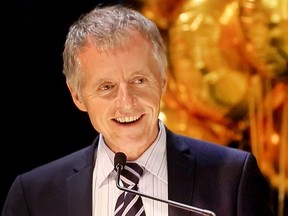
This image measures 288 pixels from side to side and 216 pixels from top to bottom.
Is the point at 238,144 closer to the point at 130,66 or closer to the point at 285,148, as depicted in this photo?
the point at 285,148

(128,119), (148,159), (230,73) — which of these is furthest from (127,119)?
(230,73)

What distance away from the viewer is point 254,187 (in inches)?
65.9

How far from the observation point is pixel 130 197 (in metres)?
1.68

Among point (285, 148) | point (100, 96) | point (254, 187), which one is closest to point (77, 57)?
point (100, 96)

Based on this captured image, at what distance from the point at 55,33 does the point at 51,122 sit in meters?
0.28

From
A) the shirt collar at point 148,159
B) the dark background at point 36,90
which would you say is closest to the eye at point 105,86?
the shirt collar at point 148,159

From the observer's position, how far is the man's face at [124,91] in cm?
164

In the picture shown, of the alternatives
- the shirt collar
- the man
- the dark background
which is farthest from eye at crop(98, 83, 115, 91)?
the dark background

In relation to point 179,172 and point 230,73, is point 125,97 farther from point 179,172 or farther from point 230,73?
point 230,73

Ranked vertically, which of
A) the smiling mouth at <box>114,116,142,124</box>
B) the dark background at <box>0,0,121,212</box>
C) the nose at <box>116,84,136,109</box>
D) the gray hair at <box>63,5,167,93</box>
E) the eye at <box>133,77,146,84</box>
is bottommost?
the dark background at <box>0,0,121,212</box>

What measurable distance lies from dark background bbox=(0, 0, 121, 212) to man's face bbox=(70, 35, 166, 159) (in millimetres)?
734

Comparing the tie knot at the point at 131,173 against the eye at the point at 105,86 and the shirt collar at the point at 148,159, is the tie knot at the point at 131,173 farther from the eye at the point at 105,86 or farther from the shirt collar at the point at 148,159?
the eye at the point at 105,86

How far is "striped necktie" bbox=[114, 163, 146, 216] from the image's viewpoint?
166 centimetres

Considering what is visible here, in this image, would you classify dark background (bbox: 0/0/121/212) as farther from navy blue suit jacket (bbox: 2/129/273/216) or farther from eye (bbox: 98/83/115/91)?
eye (bbox: 98/83/115/91)
